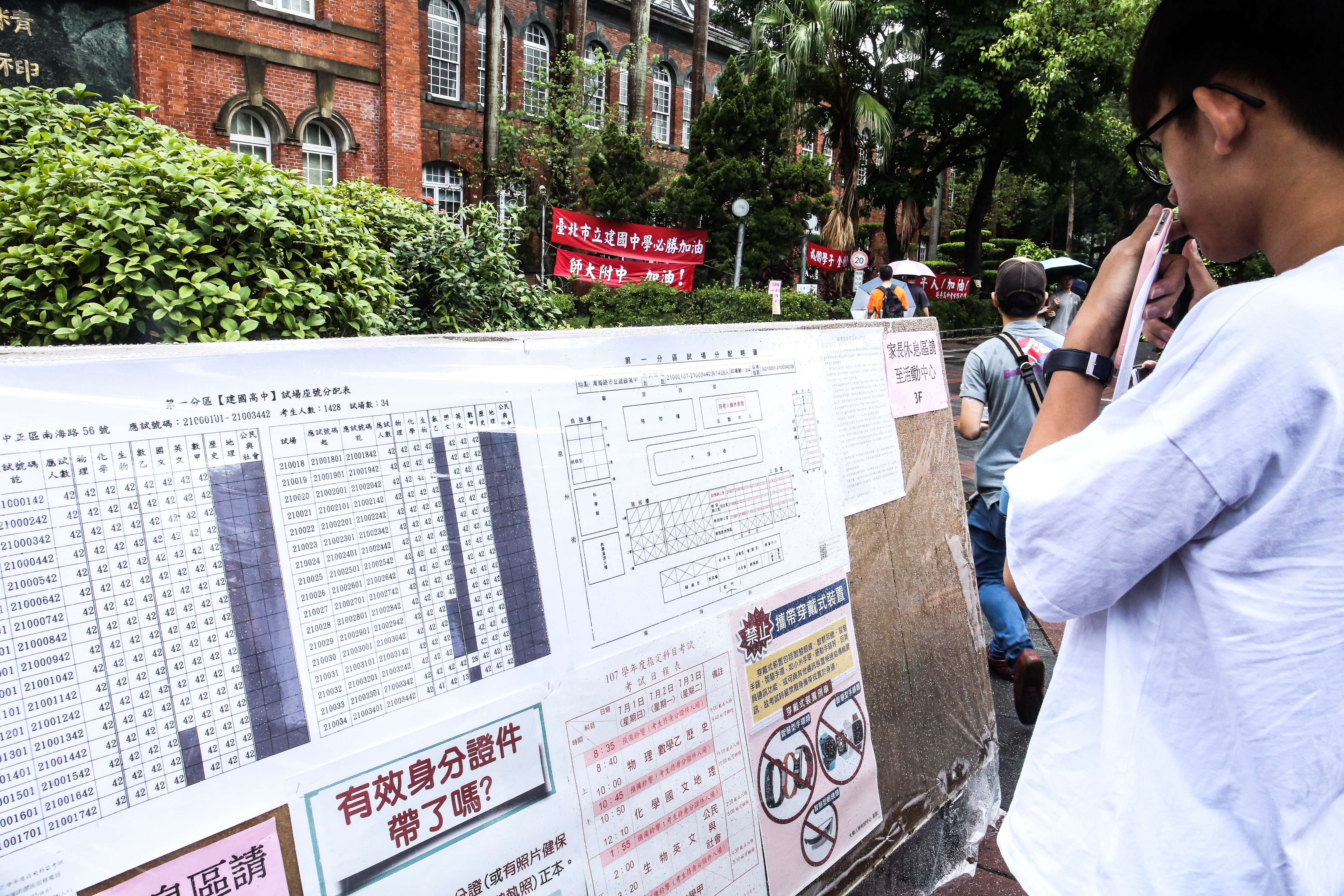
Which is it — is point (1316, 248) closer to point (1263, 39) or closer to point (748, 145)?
point (1263, 39)

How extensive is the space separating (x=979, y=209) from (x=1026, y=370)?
2308 centimetres

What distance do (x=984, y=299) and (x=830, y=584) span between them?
25620mm

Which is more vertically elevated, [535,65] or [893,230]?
[535,65]

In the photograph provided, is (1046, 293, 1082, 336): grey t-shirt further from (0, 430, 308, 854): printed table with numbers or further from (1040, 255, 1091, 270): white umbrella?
(0, 430, 308, 854): printed table with numbers

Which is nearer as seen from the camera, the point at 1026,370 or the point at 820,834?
the point at 820,834

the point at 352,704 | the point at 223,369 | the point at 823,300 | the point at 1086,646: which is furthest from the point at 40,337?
the point at 823,300

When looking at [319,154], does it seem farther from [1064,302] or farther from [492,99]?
[1064,302]

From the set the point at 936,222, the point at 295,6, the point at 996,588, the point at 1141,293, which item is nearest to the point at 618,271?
the point at 295,6

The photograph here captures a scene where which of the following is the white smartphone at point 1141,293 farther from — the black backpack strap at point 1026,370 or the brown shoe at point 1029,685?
the brown shoe at point 1029,685

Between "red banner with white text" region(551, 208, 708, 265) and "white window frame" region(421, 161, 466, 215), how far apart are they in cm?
387

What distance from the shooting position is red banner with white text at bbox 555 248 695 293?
16828 mm

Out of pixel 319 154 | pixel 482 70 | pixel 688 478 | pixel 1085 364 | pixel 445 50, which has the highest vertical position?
pixel 445 50

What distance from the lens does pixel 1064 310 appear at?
819cm

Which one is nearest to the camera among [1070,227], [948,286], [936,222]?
[948,286]
